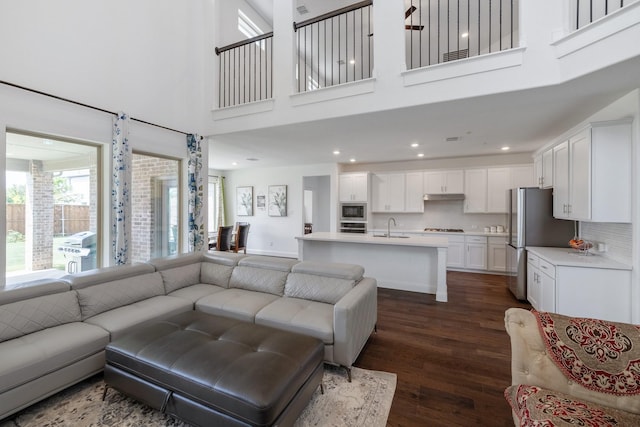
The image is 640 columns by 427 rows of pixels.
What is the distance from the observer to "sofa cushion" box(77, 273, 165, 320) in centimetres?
242

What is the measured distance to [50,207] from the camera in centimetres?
312

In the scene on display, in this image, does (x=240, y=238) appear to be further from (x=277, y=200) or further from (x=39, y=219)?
(x=39, y=219)

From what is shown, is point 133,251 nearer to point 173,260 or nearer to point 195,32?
point 173,260

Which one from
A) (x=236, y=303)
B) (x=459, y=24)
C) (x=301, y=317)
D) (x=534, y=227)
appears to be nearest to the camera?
(x=301, y=317)

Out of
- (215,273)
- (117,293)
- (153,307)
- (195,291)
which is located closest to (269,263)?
(215,273)

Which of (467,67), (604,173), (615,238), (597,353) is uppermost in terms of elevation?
(467,67)

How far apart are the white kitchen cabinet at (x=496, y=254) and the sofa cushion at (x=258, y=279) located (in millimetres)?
4659

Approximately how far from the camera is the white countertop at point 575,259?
2.81 metres

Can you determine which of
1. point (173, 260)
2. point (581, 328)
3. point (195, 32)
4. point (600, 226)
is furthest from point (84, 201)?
point (600, 226)

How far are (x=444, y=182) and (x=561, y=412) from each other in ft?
18.2

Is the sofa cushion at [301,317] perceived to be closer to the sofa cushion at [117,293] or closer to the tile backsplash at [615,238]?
the sofa cushion at [117,293]

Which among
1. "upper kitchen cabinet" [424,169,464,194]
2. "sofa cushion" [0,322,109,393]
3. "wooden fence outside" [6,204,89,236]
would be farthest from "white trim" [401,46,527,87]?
"wooden fence outside" [6,204,89,236]

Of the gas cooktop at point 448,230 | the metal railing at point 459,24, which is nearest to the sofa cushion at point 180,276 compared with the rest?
the metal railing at point 459,24

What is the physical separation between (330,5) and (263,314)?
18.5 ft
